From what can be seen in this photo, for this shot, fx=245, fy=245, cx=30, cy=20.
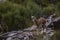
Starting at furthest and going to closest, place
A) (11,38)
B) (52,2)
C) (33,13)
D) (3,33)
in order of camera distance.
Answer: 1. (52,2)
2. (33,13)
3. (3,33)
4. (11,38)

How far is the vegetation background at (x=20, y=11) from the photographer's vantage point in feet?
32.5

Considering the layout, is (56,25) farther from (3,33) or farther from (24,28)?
(3,33)

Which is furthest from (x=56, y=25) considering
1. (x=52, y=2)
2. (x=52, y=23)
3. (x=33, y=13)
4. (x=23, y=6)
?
(x=52, y=2)

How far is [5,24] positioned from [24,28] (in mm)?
780

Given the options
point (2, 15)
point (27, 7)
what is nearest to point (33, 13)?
point (27, 7)

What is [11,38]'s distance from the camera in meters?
8.66

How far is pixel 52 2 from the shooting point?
13.2 meters

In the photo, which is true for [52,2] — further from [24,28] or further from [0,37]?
[0,37]

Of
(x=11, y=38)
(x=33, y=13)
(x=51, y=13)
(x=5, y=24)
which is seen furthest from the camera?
(x=51, y=13)

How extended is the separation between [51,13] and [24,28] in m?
2.24

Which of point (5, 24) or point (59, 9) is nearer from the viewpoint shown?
point (5, 24)

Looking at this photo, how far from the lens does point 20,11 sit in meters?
10.5

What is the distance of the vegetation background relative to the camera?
991cm

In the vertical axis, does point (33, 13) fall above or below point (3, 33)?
above
